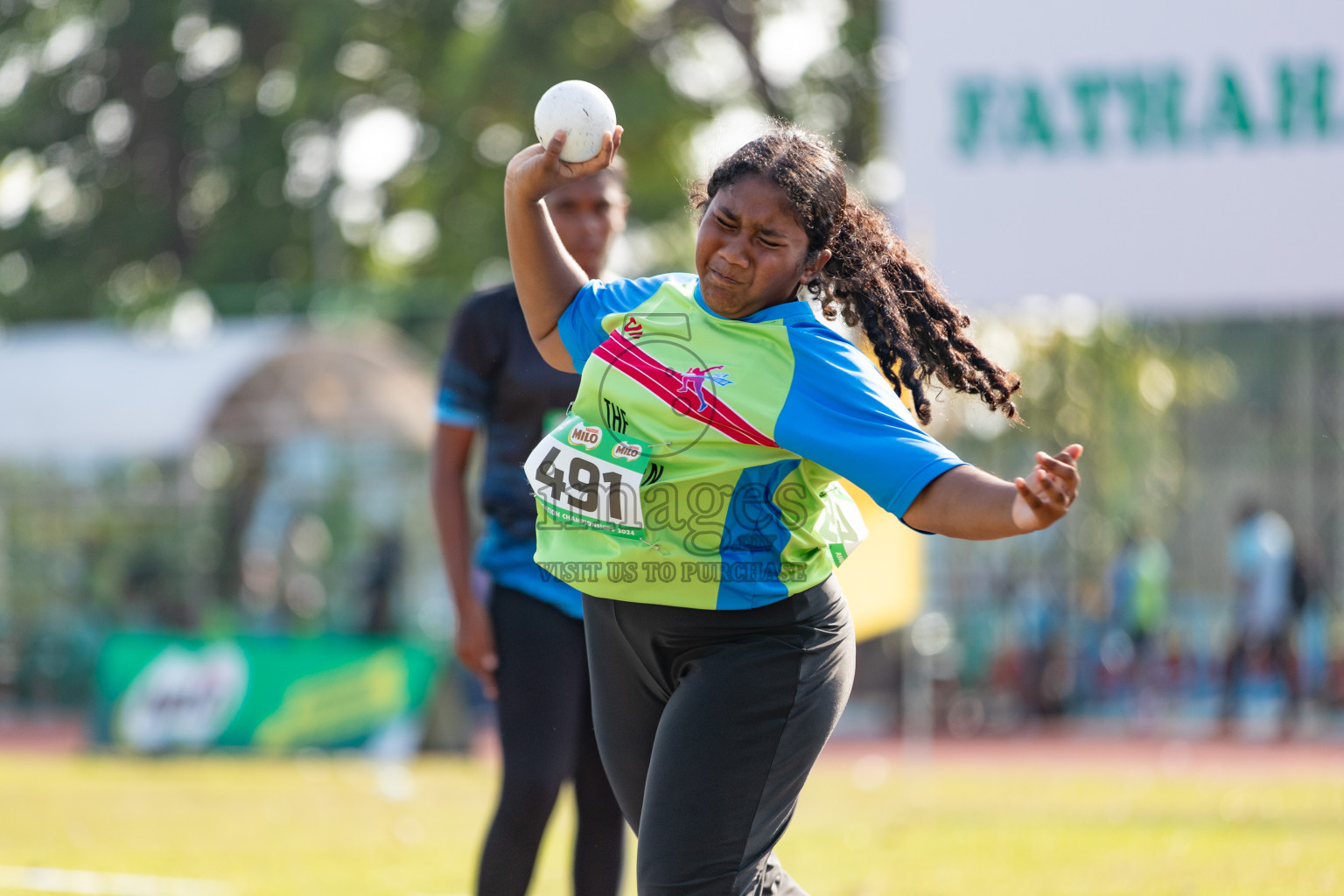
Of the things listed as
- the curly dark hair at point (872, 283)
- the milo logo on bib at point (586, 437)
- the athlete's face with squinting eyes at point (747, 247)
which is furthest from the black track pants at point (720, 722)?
the athlete's face with squinting eyes at point (747, 247)

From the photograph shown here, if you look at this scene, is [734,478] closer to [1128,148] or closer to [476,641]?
[476,641]

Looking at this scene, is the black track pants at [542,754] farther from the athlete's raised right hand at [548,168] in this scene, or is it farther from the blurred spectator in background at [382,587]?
the blurred spectator in background at [382,587]

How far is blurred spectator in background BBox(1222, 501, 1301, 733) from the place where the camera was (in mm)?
14617

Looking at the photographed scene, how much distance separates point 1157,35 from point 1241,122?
2.41 feet

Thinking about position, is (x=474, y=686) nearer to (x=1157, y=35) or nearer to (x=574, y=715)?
(x=1157, y=35)

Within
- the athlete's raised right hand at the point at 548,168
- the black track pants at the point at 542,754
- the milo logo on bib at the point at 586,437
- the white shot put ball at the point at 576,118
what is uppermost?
the white shot put ball at the point at 576,118

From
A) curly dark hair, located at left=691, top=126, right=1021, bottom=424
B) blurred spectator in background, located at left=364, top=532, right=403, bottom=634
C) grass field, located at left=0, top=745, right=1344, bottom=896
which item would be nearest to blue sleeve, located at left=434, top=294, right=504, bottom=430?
curly dark hair, located at left=691, top=126, right=1021, bottom=424

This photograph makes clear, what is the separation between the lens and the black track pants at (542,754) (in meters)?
3.77

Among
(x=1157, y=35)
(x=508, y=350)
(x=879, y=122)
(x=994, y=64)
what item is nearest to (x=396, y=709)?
(x=994, y=64)

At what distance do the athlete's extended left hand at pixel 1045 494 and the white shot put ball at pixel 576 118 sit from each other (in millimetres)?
1207

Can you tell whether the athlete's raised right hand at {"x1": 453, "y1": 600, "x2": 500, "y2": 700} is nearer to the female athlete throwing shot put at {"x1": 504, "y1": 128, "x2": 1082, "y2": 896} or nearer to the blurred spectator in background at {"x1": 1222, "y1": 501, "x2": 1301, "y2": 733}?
the female athlete throwing shot put at {"x1": 504, "y1": 128, "x2": 1082, "y2": 896}

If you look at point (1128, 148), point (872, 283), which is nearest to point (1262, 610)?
point (1128, 148)

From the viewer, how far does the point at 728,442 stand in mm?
2938

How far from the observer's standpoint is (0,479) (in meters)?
21.0
